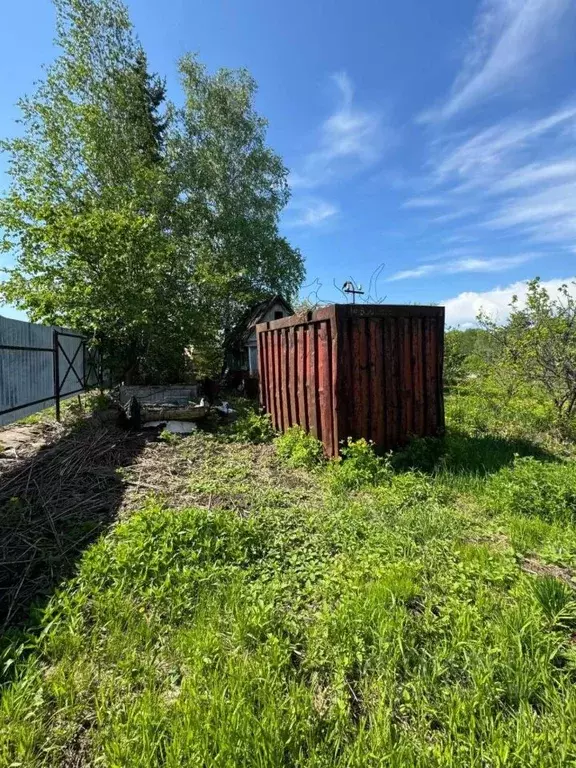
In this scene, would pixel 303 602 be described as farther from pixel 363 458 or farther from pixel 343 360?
pixel 343 360

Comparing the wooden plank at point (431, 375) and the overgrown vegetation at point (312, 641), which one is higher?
the wooden plank at point (431, 375)

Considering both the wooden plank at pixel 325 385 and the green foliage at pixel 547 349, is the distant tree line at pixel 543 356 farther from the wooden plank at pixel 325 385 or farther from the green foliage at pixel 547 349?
the wooden plank at pixel 325 385

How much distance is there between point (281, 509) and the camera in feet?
11.1

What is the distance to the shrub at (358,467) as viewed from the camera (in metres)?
4.05

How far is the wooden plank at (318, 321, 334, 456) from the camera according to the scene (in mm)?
4820

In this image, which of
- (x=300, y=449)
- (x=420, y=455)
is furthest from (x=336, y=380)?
(x=420, y=455)

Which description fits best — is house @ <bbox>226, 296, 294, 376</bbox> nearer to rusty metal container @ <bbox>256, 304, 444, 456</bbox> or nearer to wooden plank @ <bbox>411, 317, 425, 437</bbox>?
rusty metal container @ <bbox>256, 304, 444, 456</bbox>

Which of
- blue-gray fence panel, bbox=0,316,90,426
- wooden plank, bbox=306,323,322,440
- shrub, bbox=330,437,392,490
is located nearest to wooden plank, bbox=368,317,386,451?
shrub, bbox=330,437,392,490

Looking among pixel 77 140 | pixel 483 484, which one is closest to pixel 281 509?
pixel 483 484

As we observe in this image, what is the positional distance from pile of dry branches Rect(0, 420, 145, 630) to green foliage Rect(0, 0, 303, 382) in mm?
3641

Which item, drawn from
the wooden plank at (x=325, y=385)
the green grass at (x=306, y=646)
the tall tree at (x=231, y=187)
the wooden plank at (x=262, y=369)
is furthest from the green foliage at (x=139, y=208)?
the green grass at (x=306, y=646)

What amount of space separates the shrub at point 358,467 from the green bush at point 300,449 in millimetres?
339

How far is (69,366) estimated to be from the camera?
7949 millimetres

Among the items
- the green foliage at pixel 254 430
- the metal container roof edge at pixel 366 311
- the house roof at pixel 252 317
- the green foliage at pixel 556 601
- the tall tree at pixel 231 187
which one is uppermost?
the tall tree at pixel 231 187
